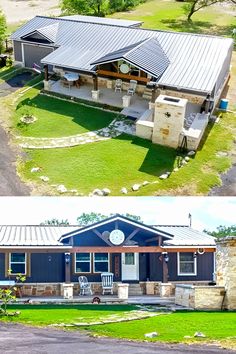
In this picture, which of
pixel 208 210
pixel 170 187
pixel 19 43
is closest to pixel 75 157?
pixel 170 187

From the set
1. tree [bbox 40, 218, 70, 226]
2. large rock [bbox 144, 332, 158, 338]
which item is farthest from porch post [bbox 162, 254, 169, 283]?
large rock [bbox 144, 332, 158, 338]

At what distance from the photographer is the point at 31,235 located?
17406 millimetres

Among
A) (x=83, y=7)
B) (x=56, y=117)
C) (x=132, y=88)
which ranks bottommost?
(x=56, y=117)

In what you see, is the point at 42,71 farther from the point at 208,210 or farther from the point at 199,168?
the point at 208,210

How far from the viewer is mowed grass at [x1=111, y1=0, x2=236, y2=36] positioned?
36.4 meters

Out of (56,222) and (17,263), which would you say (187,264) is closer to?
(56,222)

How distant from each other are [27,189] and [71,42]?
10523 mm

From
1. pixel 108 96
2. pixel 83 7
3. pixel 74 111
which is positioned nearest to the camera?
pixel 74 111

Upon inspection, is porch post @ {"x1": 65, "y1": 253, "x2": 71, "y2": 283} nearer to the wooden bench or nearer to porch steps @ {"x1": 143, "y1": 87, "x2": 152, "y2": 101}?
the wooden bench

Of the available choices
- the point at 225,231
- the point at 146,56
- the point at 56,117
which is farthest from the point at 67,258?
the point at 146,56

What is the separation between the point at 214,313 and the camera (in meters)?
14.3

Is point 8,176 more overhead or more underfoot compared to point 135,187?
more overhead

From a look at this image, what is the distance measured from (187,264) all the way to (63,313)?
5539mm

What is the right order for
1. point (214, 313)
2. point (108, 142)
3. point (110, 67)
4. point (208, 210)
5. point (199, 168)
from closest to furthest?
point (214, 313) → point (208, 210) → point (199, 168) → point (108, 142) → point (110, 67)
